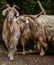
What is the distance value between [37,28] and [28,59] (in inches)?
39.9

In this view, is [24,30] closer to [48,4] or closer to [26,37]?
[26,37]

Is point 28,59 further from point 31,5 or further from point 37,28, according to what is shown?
point 31,5

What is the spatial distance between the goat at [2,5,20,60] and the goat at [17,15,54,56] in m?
0.34

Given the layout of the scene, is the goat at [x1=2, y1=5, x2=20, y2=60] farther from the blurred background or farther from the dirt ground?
the blurred background

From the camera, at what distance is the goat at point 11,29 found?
8.56 metres

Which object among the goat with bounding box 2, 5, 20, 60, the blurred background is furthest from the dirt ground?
the blurred background

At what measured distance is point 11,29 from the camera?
873 cm

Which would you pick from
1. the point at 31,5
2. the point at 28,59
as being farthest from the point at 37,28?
the point at 31,5

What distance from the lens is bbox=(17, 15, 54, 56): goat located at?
9.35 m

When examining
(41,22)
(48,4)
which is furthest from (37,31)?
(48,4)

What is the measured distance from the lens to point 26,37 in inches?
375

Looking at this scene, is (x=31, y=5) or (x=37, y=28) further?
(x=31, y=5)

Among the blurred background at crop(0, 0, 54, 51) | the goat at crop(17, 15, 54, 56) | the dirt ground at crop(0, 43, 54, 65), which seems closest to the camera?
the dirt ground at crop(0, 43, 54, 65)

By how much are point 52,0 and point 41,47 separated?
2.42 metres
